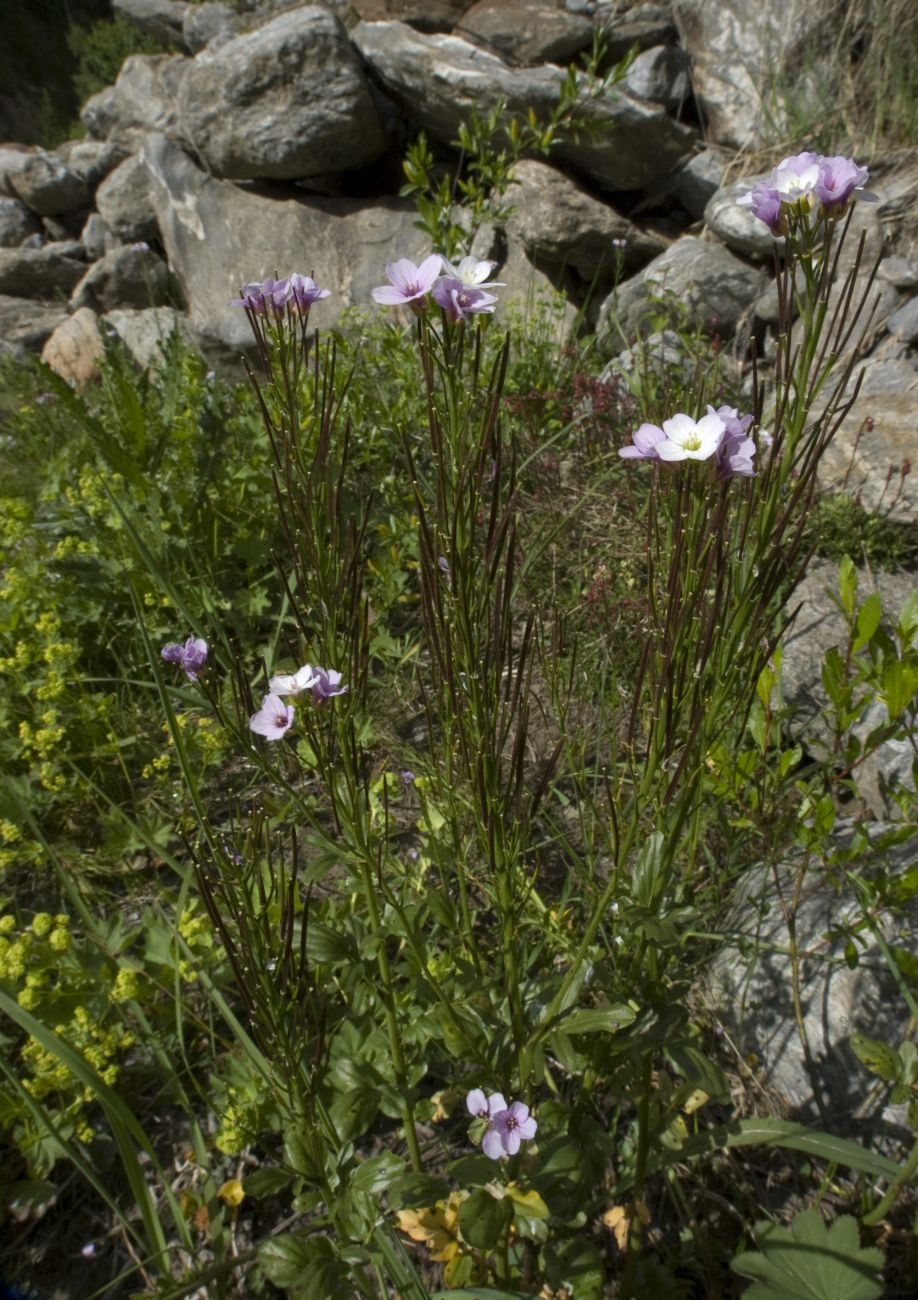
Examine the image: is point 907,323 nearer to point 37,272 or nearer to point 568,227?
point 568,227

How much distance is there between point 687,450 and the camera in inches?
39.5

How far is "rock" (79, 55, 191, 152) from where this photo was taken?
898 centimetres

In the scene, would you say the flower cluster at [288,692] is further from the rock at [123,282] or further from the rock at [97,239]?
the rock at [97,239]

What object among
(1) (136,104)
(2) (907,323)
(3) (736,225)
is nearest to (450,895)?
(2) (907,323)

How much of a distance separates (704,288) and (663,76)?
70.7 inches

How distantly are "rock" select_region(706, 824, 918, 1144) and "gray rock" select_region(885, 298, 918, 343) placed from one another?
246cm

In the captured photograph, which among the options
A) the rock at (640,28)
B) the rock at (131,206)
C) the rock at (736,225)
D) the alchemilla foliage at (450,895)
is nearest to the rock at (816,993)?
the alchemilla foliage at (450,895)

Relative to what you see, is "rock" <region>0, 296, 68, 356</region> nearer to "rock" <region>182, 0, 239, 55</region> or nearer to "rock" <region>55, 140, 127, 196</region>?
"rock" <region>55, 140, 127, 196</region>

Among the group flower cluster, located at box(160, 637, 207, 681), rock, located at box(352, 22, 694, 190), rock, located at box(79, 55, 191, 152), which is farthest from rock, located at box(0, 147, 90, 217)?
flower cluster, located at box(160, 637, 207, 681)

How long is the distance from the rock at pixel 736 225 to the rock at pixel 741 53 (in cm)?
51

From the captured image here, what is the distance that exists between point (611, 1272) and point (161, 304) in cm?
800

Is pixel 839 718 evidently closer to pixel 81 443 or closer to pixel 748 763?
pixel 748 763

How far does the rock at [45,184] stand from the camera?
10.1 metres

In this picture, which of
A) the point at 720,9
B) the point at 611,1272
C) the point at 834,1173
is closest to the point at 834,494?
the point at 834,1173
